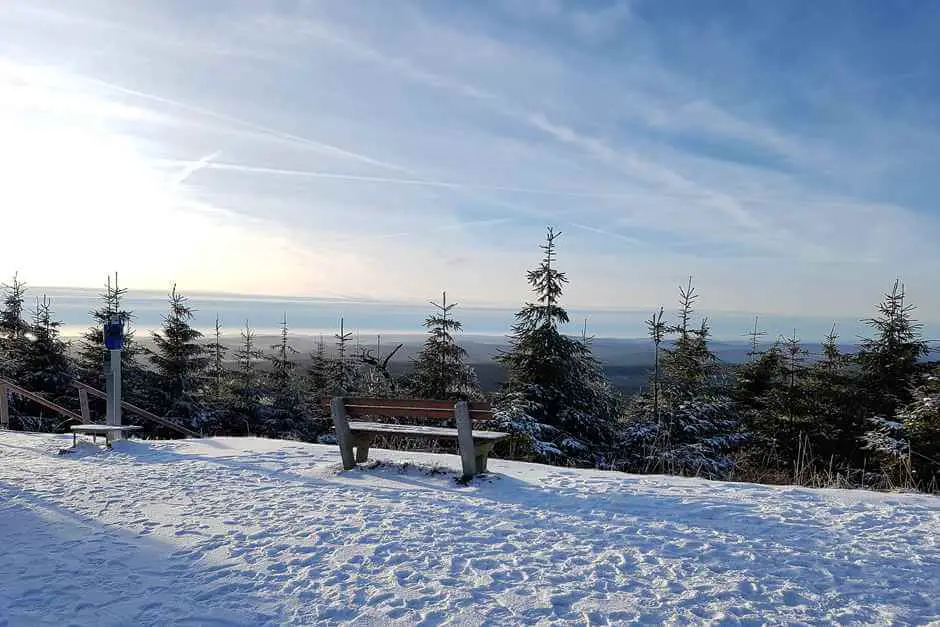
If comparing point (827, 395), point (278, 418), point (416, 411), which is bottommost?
point (278, 418)

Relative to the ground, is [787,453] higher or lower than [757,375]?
lower

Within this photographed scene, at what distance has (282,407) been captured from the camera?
2845cm

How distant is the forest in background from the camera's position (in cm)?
1762

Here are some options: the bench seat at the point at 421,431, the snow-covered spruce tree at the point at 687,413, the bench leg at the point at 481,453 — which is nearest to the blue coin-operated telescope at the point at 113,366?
the bench seat at the point at 421,431

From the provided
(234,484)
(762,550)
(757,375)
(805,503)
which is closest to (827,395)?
(757,375)

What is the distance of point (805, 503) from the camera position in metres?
6.20

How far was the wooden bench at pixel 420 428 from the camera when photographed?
7355 millimetres

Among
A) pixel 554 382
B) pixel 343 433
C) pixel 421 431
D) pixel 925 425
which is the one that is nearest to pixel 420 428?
pixel 421 431

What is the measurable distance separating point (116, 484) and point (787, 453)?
2368cm

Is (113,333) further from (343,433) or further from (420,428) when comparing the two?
(420,428)

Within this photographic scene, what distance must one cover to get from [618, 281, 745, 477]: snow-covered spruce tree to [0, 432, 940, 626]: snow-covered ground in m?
12.9

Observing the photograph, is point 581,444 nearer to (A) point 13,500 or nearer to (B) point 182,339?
(A) point 13,500

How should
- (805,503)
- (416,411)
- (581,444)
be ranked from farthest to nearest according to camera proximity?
1. (581,444)
2. (416,411)
3. (805,503)

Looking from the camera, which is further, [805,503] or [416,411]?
[416,411]
